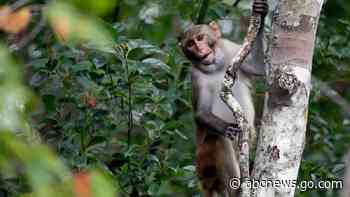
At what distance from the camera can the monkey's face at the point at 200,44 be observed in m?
7.41

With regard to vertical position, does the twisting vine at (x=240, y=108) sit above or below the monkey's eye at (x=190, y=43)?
above

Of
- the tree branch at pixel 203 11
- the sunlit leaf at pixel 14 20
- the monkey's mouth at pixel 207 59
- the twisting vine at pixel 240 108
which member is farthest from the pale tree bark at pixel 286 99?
the tree branch at pixel 203 11

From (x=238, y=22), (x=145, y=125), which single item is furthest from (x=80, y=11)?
(x=238, y=22)

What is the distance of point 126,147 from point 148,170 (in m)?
0.44

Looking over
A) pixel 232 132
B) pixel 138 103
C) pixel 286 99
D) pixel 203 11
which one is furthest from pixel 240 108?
pixel 203 11

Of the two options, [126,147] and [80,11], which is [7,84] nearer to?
[80,11]

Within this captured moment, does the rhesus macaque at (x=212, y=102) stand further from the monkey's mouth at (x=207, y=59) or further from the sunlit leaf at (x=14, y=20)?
the sunlit leaf at (x=14, y=20)

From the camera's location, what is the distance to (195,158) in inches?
314

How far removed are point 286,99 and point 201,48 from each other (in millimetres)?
2790

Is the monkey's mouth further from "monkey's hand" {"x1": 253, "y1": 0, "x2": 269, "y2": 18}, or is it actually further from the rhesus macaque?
"monkey's hand" {"x1": 253, "y1": 0, "x2": 269, "y2": 18}

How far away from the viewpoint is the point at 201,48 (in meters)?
7.43

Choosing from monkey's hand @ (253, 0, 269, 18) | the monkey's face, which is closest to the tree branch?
the monkey's face

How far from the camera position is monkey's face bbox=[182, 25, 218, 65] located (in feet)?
24.3

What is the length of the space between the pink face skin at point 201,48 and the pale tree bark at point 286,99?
8.40 feet
